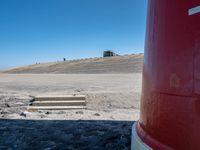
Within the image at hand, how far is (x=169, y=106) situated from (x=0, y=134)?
3.50 meters

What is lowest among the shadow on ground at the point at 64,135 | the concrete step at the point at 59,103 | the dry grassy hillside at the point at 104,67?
the shadow on ground at the point at 64,135

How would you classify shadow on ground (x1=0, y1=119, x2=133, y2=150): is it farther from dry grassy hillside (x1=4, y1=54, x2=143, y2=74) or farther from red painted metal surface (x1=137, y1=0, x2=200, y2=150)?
dry grassy hillside (x1=4, y1=54, x2=143, y2=74)

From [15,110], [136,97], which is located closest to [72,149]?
[15,110]

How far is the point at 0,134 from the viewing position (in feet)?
15.2

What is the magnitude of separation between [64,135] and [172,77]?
3.04 metres

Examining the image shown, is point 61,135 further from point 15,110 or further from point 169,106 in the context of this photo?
point 169,106

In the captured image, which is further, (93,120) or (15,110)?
(15,110)

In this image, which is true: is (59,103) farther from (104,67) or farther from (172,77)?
(104,67)

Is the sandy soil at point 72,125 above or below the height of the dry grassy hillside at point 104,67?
below

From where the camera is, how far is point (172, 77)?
6.45ft

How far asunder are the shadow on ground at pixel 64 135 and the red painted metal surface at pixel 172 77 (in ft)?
6.02

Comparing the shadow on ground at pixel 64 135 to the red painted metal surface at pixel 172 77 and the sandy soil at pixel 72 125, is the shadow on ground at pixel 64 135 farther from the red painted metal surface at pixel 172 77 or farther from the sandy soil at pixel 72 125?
the red painted metal surface at pixel 172 77

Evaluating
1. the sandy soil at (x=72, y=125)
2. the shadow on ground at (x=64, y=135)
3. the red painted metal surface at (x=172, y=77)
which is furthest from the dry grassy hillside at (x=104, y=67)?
the red painted metal surface at (x=172, y=77)

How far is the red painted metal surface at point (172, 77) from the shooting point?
1784 millimetres
